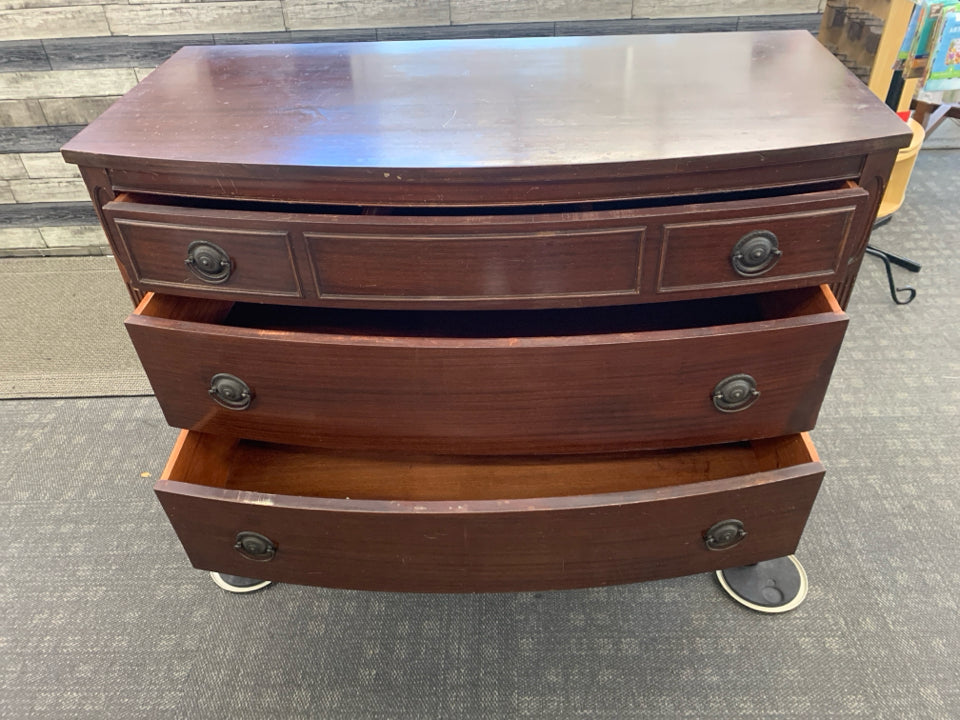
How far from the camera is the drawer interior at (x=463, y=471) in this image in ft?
2.81

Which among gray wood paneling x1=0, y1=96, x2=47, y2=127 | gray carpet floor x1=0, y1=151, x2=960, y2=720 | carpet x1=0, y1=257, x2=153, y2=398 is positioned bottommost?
gray carpet floor x1=0, y1=151, x2=960, y2=720

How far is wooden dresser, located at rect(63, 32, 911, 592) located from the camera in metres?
0.67

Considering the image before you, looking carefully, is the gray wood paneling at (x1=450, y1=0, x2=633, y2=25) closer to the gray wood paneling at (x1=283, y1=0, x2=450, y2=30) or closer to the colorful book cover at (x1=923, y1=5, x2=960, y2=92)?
the gray wood paneling at (x1=283, y1=0, x2=450, y2=30)

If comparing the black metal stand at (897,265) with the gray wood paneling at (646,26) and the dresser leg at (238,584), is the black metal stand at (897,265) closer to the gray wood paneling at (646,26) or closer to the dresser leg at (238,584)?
the gray wood paneling at (646,26)

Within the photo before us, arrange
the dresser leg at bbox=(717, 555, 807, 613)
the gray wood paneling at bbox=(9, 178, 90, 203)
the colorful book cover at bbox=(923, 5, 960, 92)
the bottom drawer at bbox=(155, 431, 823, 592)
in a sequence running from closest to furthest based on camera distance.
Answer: the bottom drawer at bbox=(155, 431, 823, 592), the dresser leg at bbox=(717, 555, 807, 613), the colorful book cover at bbox=(923, 5, 960, 92), the gray wood paneling at bbox=(9, 178, 90, 203)

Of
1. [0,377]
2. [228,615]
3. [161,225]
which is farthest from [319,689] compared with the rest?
[0,377]

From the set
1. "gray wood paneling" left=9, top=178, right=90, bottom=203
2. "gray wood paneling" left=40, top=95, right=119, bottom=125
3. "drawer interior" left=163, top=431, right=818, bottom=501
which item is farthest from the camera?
"gray wood paneling" left=9, top=178, right=90, bottom=203

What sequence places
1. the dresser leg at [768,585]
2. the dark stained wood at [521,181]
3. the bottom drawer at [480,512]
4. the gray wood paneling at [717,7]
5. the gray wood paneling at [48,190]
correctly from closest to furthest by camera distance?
the dark stained wood at [521,181] → the bottom drawer at [480,512] → the dresser leg at [768,585] → the gray wood paneling at [717,7] → the gray wood paneling at [48,190]

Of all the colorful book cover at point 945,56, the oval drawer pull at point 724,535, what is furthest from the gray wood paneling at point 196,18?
the colorful book cover at point 945,56

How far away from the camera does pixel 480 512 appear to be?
75cm

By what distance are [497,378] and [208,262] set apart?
317mm

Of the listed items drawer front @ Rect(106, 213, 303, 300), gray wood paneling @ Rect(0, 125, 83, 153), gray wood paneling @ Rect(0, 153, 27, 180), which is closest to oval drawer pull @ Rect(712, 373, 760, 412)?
drawer front @ Rect(106, 213, 303, 300)

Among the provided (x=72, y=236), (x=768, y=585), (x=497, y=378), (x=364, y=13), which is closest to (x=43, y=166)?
(x=72, y=236)

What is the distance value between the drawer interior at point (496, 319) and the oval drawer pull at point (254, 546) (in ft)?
0.78
